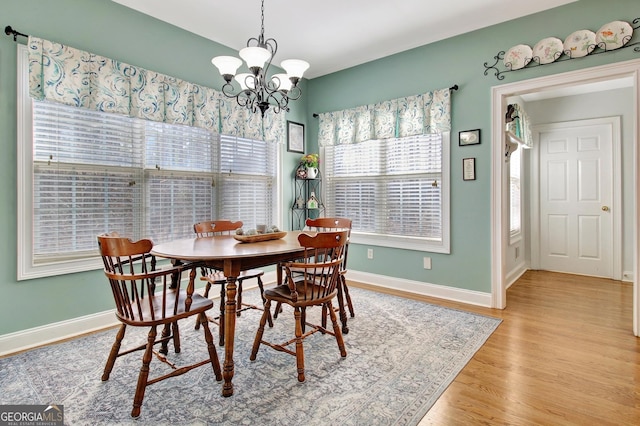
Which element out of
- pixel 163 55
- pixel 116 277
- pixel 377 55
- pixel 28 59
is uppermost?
pixel 377 55

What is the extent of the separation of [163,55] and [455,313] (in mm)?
3684

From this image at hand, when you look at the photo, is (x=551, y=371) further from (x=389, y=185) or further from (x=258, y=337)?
(x=389, y=185)

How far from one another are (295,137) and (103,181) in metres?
2.42

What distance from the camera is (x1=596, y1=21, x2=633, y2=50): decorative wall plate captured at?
8.55ft

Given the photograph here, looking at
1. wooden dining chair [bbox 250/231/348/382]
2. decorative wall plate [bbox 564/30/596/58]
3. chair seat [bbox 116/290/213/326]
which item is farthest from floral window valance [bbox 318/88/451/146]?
chair seat [bbox 116/290/213/326]

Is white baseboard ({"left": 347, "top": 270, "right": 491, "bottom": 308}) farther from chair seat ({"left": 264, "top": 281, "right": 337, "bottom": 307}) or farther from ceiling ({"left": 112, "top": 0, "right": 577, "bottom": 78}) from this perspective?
ceiling ({"left": 112, "top": 0, "right": 577, "bottom": 78})

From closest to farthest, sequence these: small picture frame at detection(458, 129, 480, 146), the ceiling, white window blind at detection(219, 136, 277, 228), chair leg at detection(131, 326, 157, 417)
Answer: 1. chair leg at detection(131, 326, 157, 417)
2. the ceiling
3. small picture frame at detection(458, 129, 480, 146)
4. white window blind at detection(219, 136, 277, 228)

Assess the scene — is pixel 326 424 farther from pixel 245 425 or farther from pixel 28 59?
pixel 28 59

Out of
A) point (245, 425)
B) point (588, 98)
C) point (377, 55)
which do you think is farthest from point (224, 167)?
point (588, 98)

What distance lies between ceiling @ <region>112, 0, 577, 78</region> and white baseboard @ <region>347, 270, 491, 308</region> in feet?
8.73

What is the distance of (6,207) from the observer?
2.36 metres

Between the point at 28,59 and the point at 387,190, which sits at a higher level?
the point at 28,59

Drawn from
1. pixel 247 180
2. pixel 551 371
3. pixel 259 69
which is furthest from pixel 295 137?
pixel 551 371

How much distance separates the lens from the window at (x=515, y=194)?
14.7ft
